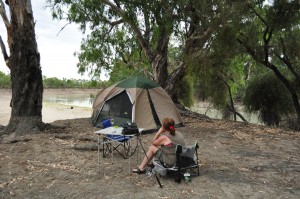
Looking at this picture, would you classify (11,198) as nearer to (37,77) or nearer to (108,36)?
(37,77)

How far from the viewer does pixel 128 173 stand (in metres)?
5.21

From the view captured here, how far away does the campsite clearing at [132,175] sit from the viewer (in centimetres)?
441

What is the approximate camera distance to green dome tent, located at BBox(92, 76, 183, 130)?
29.9 ft

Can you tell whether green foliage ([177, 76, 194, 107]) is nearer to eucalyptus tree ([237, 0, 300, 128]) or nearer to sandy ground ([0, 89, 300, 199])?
eucalyptus tree ([237, 0, 300, 128])

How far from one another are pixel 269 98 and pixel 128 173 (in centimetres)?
1082

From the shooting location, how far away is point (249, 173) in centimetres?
530

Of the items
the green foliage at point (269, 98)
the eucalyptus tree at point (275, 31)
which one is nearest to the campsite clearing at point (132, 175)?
the eucalyptus tree at point (275, 31)

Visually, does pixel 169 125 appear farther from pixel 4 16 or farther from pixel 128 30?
pixel 128 30

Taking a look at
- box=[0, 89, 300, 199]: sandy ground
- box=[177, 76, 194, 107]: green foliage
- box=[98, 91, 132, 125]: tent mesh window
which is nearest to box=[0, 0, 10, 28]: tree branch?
box=[0, 89, 300, 199]: sandy ground

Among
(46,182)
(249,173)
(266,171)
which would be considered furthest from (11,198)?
(266,171)

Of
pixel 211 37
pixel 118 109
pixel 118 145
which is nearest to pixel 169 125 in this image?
pixel 118 145

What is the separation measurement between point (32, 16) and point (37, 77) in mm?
1531

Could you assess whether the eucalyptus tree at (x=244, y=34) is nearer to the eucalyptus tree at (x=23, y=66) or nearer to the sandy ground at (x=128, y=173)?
the sandy ground at (x=128, y=173)

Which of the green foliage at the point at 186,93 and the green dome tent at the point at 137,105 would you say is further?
the green foliage at the point at 186,93
